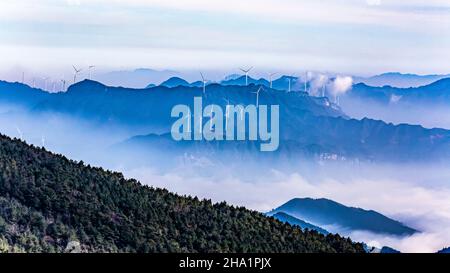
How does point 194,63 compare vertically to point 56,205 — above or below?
above

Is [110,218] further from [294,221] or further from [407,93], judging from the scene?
[407,93]

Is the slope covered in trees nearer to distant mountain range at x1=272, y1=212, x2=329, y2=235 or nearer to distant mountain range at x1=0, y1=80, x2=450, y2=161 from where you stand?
distant mountain range at x1=272, y1=212, x2=329, y2=235

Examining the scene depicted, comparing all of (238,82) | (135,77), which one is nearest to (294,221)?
(238,82)

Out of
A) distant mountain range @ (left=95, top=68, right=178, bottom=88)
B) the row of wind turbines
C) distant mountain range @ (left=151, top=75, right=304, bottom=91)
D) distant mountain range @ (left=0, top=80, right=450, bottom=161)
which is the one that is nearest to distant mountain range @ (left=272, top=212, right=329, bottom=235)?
distant mountain range @ (left=0, top=80, right=450, bottom=161)

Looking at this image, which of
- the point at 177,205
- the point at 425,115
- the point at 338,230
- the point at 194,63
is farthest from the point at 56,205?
the point at 425,115
